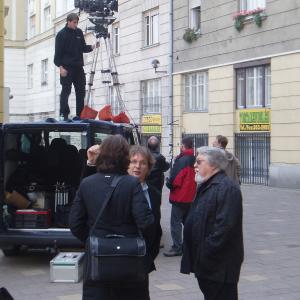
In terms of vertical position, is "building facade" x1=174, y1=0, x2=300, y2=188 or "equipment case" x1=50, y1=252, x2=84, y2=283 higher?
"building facade" x1=174, y1=0, x2=300, y2=188

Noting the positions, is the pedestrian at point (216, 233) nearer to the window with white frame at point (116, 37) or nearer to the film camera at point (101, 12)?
the film camera at point (101, 12)

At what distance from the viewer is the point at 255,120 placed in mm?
22281

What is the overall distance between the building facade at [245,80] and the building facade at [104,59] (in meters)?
1.59

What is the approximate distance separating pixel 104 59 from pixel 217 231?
79.6 ft

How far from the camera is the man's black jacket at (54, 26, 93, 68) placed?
10578mm

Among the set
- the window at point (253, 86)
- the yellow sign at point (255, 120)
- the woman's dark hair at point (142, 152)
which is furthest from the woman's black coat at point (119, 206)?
the window at point (253, 86)

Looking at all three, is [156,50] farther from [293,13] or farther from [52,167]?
[52,167]

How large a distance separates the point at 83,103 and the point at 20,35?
35.7 metres

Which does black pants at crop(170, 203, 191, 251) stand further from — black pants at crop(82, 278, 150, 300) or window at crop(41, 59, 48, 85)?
window at crop(41, 59, 48, 85)

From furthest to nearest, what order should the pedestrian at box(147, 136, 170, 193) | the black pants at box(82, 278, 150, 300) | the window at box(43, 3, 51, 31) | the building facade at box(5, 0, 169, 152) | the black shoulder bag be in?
the window at box(43, 3, 51, 31) → the building facade at box(5, 0, 169, 152) → the pedestrian at box(147, 136, 170, 193) → the black pants at box(82, 278, 150, 300) → the black shoulder bag

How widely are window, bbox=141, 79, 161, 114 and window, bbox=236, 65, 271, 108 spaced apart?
5.77m

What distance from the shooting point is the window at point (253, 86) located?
72.4ft

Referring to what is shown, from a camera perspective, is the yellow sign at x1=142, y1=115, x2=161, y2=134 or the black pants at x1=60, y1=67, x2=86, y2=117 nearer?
the black pants at x1=60, y1=67, x2=86, y2=117

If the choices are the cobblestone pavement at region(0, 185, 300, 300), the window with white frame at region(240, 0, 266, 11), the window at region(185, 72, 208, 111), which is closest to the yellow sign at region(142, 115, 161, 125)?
the window at region(185, 72, 208, 111)
